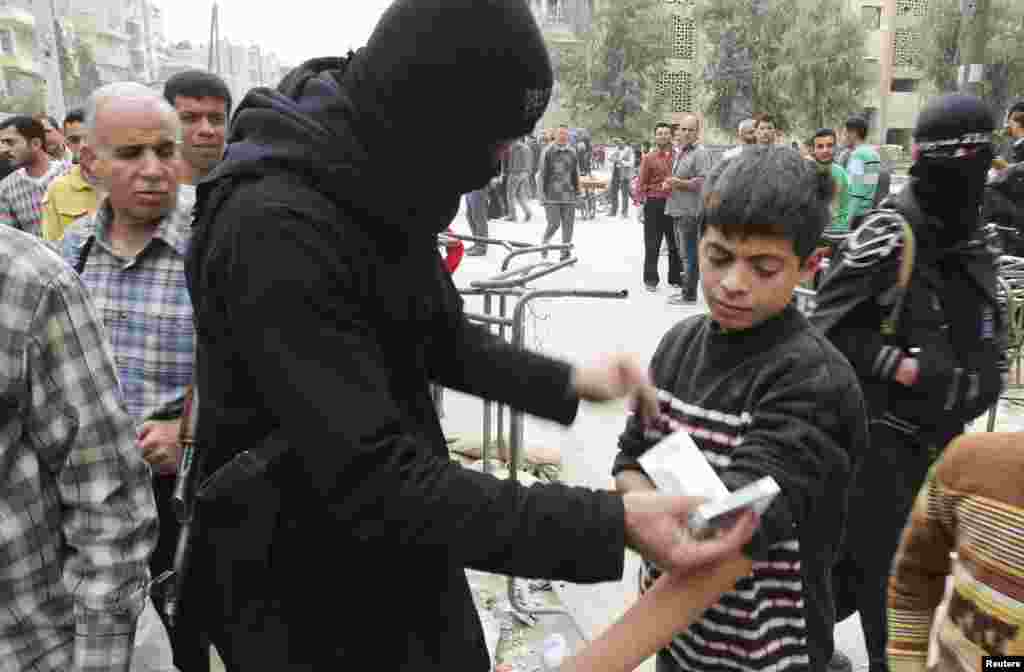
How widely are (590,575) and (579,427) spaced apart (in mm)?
4232

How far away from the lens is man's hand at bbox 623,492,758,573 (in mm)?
1059

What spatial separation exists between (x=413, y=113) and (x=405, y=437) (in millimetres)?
459

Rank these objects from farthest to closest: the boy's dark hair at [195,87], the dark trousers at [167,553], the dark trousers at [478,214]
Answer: the dark trousers at [478,214]
the boy's dark hair at [195,87]
the dark trousers at [167,553]

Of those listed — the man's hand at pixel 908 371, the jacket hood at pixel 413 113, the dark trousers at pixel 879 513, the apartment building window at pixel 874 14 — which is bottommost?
the dark trousers at pixel 879 513

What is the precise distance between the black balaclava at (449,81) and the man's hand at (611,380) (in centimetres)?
49

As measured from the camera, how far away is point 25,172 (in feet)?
19.2

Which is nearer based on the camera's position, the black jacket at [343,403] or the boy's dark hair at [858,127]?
the black jacket at [343,403]

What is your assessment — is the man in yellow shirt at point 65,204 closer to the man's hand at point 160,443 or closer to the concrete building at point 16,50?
the man's hand at point 160,443

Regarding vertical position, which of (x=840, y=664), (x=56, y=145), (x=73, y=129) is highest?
(x=73, y=129)

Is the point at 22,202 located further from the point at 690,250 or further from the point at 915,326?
the point at 690,250

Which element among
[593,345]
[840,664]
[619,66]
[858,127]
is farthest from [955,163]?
[619,66]

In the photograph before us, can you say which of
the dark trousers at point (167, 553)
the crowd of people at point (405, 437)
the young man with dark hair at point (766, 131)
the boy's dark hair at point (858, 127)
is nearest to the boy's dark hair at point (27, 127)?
the dark trousers at point (167, 553)

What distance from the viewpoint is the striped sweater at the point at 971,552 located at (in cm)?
127

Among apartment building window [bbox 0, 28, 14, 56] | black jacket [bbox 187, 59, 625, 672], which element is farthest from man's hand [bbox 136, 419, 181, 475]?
apartment building window [bbox 0, 28, 14, 56]
